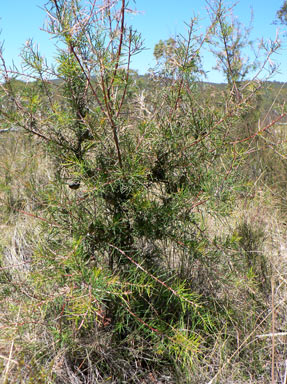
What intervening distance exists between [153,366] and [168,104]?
1164 millimetres

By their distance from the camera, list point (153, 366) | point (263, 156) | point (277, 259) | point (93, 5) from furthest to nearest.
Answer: point (263, 156) → point (277, 259) → point (153, 366) → point (93, 5)

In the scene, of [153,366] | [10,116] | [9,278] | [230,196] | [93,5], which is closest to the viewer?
[93,5]

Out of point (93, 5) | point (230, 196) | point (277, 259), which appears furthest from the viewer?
point (277, 259)

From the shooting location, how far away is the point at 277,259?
81.1 inches

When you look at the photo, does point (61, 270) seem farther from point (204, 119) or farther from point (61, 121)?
point (204, 119)

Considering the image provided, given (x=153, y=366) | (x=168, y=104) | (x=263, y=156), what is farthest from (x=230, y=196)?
(x=263, y=156)

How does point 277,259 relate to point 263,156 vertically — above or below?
below

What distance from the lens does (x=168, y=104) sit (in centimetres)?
140

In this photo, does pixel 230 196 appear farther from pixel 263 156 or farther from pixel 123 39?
pixel 263 156

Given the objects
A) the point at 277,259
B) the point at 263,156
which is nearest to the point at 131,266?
the point at 277,259

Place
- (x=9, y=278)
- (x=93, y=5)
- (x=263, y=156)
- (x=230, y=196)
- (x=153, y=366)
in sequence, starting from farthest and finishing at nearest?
(x=263, y=156)
(x=9, y=278)
(x=153, y=366)
(x=230, y=196)
(x=93, y=5)

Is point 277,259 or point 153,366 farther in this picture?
point 277,259

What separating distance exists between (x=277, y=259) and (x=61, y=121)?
152 cm

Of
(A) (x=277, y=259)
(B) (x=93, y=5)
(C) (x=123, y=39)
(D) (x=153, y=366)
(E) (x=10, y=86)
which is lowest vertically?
(D) (x=153, y=366)
